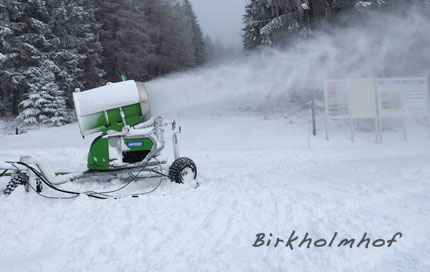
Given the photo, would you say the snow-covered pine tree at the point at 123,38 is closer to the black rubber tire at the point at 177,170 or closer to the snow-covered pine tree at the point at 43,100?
the snow-covered pine tree at the point at 43,100

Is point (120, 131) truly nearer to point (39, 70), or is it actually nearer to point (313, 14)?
point (313, 14)

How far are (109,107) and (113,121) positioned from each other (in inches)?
10.5

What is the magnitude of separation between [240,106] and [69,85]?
12402 mm

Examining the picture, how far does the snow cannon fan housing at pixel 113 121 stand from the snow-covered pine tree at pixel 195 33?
31.9m

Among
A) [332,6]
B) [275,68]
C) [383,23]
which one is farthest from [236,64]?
[383,23]

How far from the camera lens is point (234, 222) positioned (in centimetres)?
344

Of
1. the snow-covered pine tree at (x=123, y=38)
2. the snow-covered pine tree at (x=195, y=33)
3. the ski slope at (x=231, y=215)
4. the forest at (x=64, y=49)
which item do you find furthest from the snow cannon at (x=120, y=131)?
the snow-covered pine tree at (x=195, y=33)

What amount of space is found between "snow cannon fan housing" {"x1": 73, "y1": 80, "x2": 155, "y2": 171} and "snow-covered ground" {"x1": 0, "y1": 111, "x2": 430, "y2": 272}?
0.63m

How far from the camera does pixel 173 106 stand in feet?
24.5

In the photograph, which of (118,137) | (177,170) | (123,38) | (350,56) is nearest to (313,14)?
(350,56)

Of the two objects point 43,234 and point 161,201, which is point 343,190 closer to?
point 161,201

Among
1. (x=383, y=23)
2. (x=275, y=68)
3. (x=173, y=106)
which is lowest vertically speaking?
(x=173, y=106)

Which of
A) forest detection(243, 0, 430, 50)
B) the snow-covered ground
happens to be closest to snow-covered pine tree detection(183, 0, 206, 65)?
forest detection(243, 0, 430, 50)

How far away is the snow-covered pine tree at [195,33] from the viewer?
38.1m
